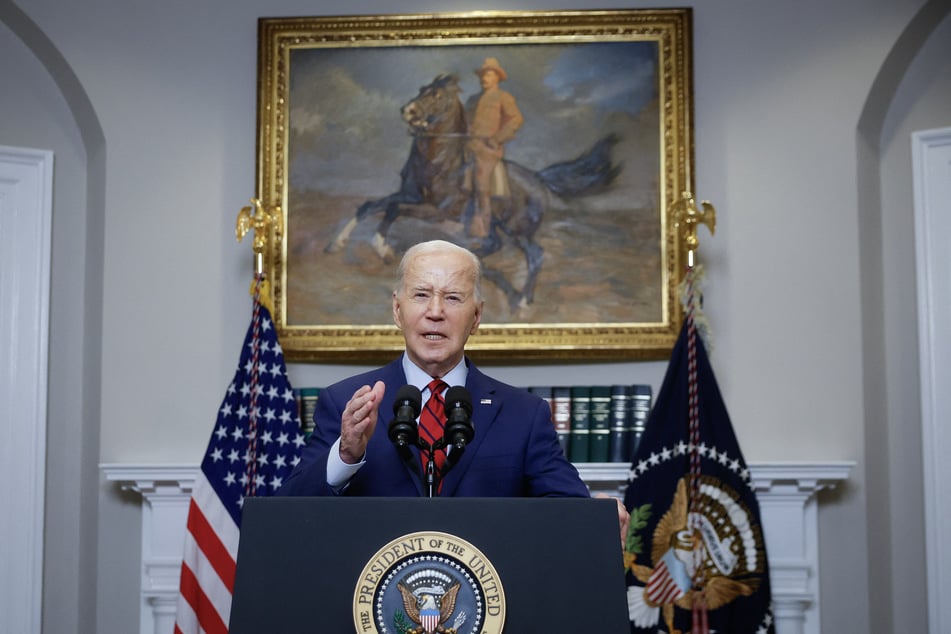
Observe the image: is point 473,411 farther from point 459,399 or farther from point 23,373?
point 23,373

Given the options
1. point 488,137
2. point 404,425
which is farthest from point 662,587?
point 404,425

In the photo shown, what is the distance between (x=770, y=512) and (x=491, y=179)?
212 centimetres

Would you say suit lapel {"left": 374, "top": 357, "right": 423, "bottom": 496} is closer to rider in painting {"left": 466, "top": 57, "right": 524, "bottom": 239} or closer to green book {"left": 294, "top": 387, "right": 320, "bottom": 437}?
green book {"left": 294, "top": 387, "right": 320, "bottom": 437}

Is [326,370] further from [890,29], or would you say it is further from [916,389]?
[890,29]

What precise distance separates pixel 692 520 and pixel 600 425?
62cm

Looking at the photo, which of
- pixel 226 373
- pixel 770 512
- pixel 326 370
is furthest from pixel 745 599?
pixel 226 373

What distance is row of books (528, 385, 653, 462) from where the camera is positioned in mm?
5117

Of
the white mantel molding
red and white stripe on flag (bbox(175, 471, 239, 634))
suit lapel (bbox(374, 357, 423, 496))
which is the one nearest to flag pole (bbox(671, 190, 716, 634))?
the white mantel molding

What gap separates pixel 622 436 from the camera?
16.8 feet

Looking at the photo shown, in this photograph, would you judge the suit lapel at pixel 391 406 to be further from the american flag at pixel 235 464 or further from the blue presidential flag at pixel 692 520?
the blue presidential flag at pixel 692 520

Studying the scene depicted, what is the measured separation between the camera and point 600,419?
A: 515cm

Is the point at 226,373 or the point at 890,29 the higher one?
the point at 890,29

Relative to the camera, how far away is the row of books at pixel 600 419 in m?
5.12

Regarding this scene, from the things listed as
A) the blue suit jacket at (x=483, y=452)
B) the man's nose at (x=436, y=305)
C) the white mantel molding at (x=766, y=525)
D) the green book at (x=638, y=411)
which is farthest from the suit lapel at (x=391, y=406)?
the green book at (x=638, y=411)
